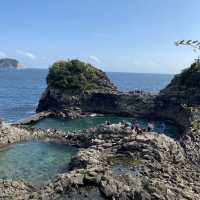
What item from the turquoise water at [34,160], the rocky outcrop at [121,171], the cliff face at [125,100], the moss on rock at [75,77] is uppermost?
the moss on rock at [75,77]

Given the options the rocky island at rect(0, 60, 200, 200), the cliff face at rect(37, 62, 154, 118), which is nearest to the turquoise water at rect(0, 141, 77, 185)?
the rocky island at rect(0, 60, 200, 200)

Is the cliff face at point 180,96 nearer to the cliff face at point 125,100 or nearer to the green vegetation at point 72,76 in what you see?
the cliff face at point 125,100

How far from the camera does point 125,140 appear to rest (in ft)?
204

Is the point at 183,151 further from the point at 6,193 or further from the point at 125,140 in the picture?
the point at 6,193

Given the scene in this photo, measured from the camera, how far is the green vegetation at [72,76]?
11475 cm

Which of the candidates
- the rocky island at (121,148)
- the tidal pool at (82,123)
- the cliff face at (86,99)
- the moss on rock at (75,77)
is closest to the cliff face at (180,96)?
the rocky island at (121,148)

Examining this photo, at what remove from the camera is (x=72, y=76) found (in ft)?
379

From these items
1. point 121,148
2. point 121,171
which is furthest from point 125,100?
point 121,171

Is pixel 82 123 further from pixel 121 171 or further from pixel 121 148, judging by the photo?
pixel 121 171

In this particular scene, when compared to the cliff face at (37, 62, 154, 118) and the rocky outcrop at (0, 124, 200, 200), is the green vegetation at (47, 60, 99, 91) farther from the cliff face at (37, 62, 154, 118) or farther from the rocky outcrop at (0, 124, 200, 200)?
the rocky outcrop at (0, 124, 200, 200)

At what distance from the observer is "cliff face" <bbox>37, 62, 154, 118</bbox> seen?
108938mm

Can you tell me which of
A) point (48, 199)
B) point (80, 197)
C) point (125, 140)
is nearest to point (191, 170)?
point (125, 140)

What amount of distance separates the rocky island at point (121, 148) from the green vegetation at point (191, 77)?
26 centimetres

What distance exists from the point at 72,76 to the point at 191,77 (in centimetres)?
3317
